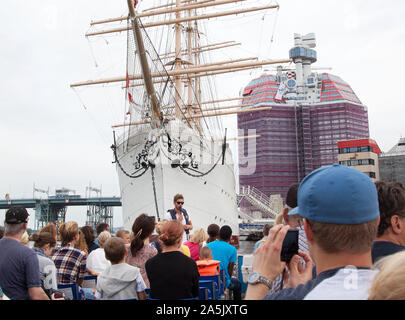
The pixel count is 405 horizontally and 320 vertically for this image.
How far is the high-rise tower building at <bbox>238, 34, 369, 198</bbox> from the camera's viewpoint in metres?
84.2

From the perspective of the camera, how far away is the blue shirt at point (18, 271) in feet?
11.1

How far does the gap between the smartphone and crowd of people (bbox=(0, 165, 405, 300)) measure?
32mm

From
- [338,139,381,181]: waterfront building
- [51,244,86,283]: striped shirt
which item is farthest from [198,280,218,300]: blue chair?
[338,139,381,181]: waterfront building

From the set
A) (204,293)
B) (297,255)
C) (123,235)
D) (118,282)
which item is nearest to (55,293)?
(118,282)

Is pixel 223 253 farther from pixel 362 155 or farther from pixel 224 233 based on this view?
pixel 362 155

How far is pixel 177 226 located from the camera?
3732 millimetres

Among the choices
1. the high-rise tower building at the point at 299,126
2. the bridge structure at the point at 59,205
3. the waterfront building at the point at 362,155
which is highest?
the high-rise tower building at the point at 299,126

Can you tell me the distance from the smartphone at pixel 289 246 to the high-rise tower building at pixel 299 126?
78.1m

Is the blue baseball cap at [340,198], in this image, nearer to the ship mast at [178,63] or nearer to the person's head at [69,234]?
the person's head at [69,234]

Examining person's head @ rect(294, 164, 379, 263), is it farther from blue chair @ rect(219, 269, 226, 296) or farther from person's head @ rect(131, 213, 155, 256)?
blue chair @ rect(219, 269, 226, 296)

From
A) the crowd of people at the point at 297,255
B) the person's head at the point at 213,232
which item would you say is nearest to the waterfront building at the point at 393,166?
the person's head at the point at 213,232

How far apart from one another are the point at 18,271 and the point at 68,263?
1466 mm

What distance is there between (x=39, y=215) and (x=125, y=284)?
92.4 meters
